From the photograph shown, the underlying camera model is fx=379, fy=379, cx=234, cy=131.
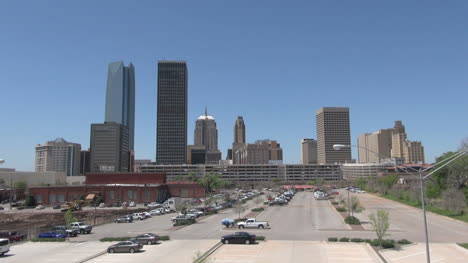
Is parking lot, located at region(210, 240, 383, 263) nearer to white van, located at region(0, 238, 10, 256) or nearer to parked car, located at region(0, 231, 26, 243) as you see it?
white van, located at region(0, 238, 10, 256)

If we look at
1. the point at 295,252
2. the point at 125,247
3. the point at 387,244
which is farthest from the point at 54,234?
the point at 387,244

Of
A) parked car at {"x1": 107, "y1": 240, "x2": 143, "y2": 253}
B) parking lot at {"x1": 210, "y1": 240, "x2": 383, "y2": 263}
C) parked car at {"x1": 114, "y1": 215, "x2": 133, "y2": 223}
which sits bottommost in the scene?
parked car at {"x1": 114, "y1": 215, "x2": 133, "y2": 223}

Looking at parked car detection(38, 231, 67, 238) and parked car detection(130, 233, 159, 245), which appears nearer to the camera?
parked car detection(130, 233, 159, 245)

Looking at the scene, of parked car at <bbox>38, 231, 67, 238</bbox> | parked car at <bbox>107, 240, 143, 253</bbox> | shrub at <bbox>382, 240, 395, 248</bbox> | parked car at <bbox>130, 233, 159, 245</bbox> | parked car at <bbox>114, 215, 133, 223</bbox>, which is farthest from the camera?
parked car at <bbox>114, 215, 133, 223</bbox>

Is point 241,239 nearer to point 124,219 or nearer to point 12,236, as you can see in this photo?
point 12,236

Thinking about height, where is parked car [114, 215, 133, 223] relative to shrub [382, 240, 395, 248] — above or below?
below

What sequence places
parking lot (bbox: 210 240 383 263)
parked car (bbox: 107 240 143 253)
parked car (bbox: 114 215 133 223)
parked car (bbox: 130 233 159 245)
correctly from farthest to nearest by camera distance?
parked car (bbox: 114 215 133 223) < parked car (bbox: 130 233 159 245) < parked car (bbox: 107 240 143 253) < parking lot (bbox: 210 240 383 263)

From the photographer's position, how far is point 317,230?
2024 inches

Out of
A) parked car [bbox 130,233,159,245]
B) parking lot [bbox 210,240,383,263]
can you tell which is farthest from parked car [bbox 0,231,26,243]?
parking lot [bbox 210,240,383,263]

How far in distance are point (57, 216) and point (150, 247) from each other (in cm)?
5682

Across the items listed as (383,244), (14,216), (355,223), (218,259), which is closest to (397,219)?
(355,223)

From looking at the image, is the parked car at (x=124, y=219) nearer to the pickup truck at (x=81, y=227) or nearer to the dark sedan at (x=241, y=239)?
the pickup truck at (x=81, y=227)

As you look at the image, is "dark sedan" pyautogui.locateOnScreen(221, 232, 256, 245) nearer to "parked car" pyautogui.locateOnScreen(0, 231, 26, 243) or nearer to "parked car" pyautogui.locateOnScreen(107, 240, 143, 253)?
"parked car" pyautogui.locateOnScreen(107, 240, 143, 253)

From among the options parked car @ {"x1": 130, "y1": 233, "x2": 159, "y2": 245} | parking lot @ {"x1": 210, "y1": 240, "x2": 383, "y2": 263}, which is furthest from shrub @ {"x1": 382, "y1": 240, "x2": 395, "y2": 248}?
parked car @ {"x1": 130, "y1": 233, "x2": 159, "y2": 245}
